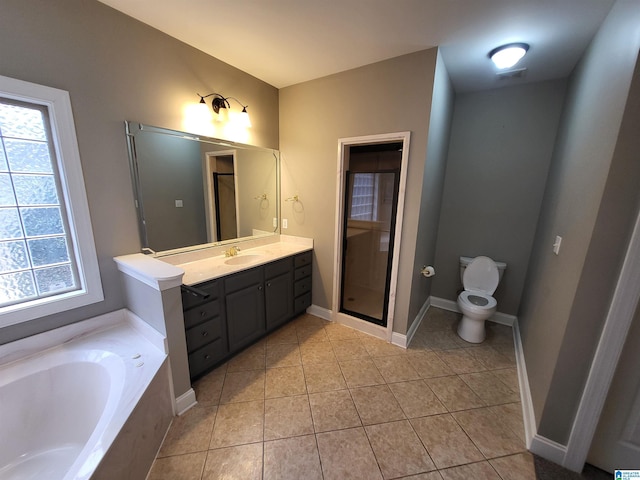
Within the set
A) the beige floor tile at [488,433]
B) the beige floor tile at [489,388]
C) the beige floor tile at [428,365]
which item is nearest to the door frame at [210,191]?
the beige floor tile at [428,365]

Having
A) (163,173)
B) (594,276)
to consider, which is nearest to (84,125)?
(163,173)

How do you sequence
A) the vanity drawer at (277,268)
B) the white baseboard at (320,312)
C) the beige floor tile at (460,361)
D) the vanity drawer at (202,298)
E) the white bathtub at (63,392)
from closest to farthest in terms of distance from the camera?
the white bathtub at (63,392)
the vanity drawer at (202,298)
the beige floor tile at (460,361)
the vanity drawer at (277,268)
the white baseboard at (320,312)

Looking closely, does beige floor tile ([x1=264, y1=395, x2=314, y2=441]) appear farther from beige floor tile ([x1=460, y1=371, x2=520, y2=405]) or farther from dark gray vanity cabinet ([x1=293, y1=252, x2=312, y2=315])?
beige floor tile ([x1=460, y1=371, x2=520, y2=405])

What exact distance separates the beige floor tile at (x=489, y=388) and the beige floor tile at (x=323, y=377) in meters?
1.03

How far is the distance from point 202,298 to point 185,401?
694mm

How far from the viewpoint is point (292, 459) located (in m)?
1.37

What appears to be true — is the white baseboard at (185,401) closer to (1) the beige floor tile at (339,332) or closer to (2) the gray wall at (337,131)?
(1) the beige floor tile at (339,332)

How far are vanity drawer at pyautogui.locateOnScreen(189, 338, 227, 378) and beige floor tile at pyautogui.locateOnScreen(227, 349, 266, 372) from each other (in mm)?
166

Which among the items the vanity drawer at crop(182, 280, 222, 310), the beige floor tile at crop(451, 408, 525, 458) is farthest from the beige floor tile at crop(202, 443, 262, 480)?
the beige floor tile at crop(451, 408, 525, 458)

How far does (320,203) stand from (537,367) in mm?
2204

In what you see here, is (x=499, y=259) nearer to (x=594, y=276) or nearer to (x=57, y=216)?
(x=594, y=276)

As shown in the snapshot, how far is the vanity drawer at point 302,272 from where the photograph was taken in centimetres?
266

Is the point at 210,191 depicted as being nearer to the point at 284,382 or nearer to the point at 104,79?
the point at 104,79

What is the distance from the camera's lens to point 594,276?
1168mm
